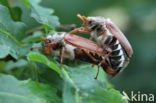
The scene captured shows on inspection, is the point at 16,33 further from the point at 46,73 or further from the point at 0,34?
the point at 46,73

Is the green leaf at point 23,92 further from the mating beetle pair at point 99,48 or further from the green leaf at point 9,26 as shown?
the mating beetle pair at point 99,48

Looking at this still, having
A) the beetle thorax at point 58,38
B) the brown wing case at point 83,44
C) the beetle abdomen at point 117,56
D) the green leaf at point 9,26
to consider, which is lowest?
the beetle abdomen at point 117,56

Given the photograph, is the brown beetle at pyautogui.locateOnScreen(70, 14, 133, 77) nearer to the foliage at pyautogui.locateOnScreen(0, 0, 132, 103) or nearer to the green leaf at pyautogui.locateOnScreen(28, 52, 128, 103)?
the foliage at pyautogui.locateOnScreen(0, 0, 132, 103)

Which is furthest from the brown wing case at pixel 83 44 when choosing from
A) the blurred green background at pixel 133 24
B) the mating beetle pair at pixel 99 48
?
the blurred green background at pixel 133 24

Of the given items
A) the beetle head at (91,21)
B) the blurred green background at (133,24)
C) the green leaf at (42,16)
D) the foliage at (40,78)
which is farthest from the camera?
the blurred green background at (133,24)

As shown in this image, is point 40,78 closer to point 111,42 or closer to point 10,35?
point 10,35

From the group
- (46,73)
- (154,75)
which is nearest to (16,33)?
(46,73)
